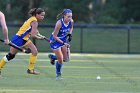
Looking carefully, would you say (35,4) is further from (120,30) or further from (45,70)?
(45,70)

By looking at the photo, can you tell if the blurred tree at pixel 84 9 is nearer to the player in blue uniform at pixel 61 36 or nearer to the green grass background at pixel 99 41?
the green grass background at pixel 99 41

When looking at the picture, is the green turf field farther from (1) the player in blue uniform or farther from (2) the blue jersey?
(2) the blue jersey

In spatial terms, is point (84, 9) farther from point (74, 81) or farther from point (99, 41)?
point (74, 81)

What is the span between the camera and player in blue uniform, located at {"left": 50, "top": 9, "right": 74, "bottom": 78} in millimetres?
17516

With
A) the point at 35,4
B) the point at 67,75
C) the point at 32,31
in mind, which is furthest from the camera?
the point at 35,4

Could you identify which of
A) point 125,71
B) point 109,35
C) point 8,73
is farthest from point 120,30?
point 8,73

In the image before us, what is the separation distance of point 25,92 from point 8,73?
5.57 meters

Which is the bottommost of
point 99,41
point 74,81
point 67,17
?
point 99,41

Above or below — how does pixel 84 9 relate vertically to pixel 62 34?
below

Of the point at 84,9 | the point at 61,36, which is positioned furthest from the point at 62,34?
A: the point at 84,9

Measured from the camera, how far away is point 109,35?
127 ft

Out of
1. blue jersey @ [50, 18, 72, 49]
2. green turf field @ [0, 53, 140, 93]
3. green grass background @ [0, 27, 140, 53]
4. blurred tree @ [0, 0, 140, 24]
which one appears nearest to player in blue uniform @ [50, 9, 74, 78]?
blue jersey @ [50, 18, 72, 49]

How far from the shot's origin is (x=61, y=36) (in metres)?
17.8

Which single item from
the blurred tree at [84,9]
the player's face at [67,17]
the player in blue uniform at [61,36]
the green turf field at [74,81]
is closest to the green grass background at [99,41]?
the blurred tree at [84,9]
